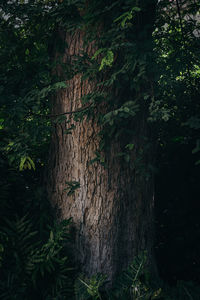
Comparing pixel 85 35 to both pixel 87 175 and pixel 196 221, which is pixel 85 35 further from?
pixel 196 221

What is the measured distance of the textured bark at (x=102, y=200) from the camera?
3.08 metres

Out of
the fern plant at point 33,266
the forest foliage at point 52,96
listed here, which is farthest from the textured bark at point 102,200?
the fern plant at point 33,266

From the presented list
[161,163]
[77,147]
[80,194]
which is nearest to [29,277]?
[80,194]

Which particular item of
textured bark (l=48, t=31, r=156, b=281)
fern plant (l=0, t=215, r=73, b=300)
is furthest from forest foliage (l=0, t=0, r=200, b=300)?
textured bark (l=48, t=31, r=156, b=281)

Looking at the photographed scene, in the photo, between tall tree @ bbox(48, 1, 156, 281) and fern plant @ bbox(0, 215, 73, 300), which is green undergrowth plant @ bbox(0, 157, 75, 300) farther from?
tall tree @ bbox(48, 1, 156, 281)

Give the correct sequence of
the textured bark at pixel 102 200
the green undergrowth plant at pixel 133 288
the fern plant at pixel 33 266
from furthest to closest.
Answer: the textured bark at pixel 102 200 → the fern plant at pixel 33 266 → the green undergrowth plant at pixel 133 288

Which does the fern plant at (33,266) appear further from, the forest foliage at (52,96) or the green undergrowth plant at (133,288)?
the green undergrowth plant at (133,288)

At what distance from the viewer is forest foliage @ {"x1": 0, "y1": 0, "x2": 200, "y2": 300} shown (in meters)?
2.73

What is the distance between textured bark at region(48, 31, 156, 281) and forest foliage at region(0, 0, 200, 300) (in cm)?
12

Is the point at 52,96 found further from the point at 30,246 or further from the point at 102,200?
the point at 30,246

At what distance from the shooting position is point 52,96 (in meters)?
3.40

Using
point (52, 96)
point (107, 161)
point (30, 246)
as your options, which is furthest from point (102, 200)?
point (52, 96)

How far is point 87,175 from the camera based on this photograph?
10.3 feet

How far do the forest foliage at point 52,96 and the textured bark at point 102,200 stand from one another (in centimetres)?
12
